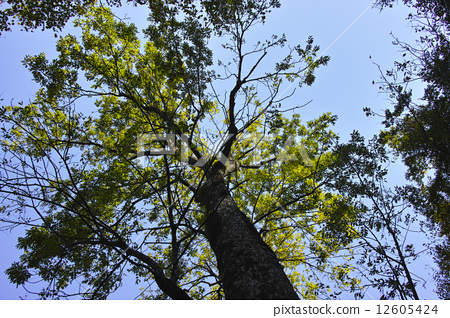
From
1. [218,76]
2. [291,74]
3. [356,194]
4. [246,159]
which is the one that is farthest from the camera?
[246,159]

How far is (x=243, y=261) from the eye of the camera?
251 cm

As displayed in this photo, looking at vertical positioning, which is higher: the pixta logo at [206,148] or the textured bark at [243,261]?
the pixta logo at [206,148]

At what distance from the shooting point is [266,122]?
4.64 metres

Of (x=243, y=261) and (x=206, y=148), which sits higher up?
(x=206, y=148)

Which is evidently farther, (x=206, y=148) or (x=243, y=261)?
(x=206, y=148)

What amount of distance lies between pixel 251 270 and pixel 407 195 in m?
3.50

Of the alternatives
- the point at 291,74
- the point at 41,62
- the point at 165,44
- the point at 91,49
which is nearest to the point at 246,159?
the point at 291,74

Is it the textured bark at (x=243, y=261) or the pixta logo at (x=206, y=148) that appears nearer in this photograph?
the textured bark at (x=243, y=261)

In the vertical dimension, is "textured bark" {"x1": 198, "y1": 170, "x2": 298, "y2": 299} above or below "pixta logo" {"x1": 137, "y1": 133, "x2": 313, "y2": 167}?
below

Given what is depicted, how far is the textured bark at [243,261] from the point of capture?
214 cm

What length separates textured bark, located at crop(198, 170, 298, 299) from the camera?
2145 mm

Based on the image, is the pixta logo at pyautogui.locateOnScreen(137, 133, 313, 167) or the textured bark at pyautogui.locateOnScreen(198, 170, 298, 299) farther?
the pixta logo at pyautogui.locateOnScreen(137, 133, 313, 167)
